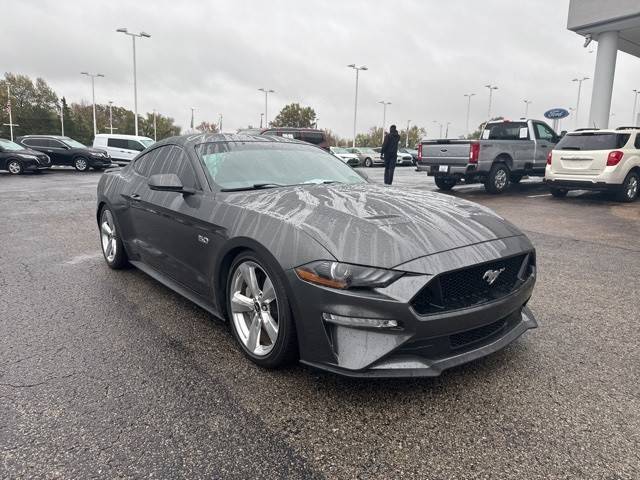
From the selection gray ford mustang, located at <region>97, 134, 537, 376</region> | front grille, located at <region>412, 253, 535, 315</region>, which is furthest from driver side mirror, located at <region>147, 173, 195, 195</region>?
front grille, located at <region>412, 253, 535, 315</region>

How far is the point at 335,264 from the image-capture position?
2363 millimetres

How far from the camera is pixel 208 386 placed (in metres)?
2.66

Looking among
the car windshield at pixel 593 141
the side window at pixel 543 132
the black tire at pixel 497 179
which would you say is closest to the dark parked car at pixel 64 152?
the black tire at pixel 497 179

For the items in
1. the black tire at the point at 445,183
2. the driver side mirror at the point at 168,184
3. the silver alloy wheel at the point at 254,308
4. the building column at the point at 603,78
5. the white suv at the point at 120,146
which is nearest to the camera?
the silver alloy wheel at the point at 254,308

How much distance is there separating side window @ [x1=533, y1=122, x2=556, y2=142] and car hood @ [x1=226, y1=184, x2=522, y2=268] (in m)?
12.0

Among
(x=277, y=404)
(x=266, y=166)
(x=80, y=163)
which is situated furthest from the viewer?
(x=80, y=163)

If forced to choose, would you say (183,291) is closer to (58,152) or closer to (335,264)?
(335,264)

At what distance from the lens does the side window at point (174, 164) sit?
3.66 meters

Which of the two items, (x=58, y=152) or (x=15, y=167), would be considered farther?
(x=58, y=152)

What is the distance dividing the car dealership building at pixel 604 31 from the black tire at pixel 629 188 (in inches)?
315

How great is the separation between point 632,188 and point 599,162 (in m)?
1.36

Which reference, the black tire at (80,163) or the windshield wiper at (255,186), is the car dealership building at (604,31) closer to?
the windshield wiper at (255,186)

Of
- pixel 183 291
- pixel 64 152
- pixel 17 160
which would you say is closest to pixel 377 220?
pixel 183 291

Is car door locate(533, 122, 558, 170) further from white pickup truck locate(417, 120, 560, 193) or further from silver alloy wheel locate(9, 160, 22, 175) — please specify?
silver alloy wheel locate(9, 160, 22, 175)
